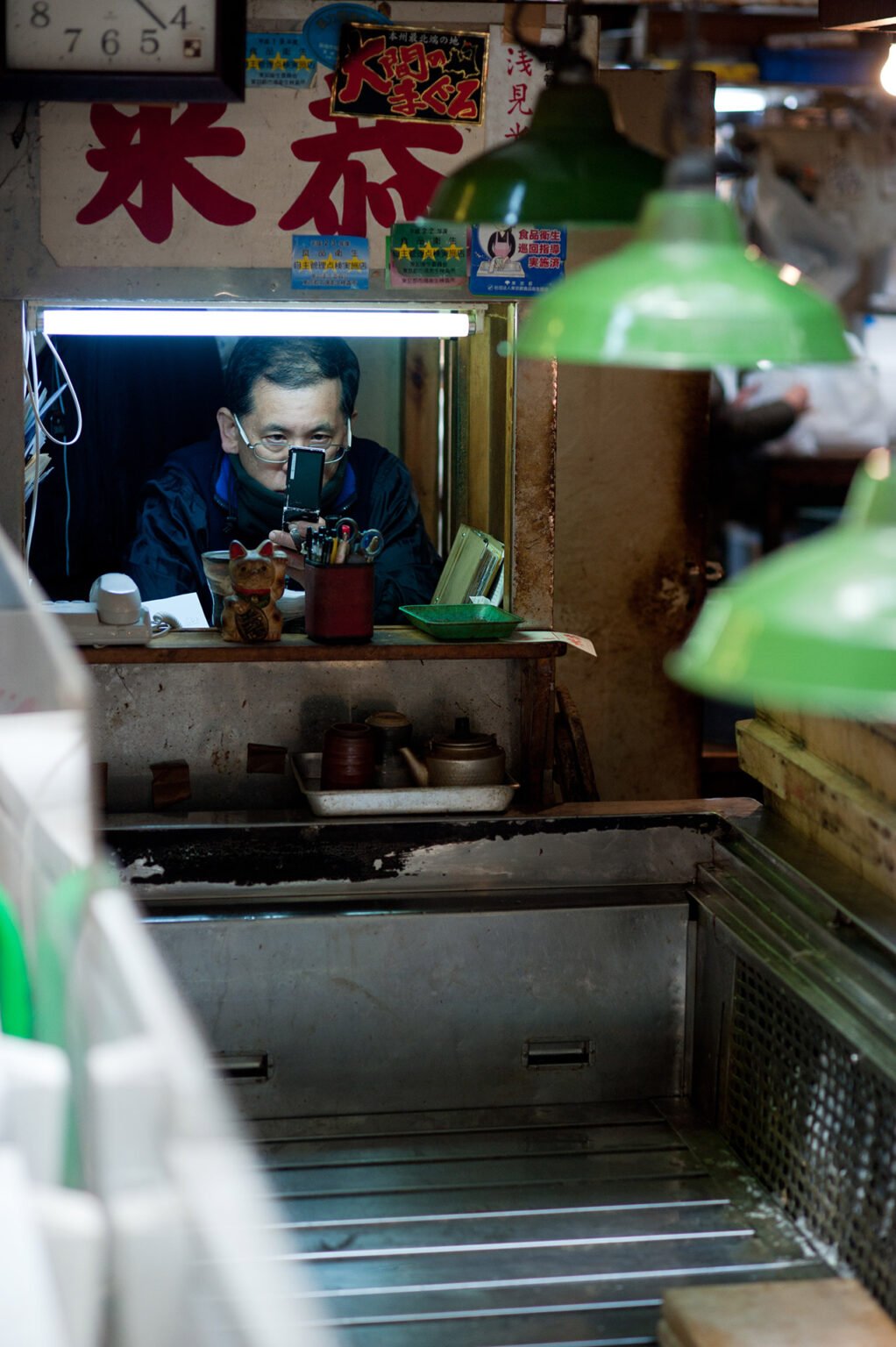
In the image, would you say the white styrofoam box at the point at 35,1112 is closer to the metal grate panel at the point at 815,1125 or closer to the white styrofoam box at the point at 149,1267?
the white styrofoam box at the point at 149,1267

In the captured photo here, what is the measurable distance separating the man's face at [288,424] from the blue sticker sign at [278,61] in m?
1.07

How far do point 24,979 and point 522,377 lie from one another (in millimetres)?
1844

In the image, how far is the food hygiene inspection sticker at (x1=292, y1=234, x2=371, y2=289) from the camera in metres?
3.05

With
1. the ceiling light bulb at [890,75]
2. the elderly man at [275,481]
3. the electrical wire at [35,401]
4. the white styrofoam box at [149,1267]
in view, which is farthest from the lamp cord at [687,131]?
the ceiling light bulb at [890,75]

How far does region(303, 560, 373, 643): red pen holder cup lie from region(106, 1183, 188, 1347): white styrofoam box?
1.77 meters

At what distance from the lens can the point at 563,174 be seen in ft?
6.12

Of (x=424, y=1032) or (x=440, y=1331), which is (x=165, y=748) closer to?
(x=424, y=1032)

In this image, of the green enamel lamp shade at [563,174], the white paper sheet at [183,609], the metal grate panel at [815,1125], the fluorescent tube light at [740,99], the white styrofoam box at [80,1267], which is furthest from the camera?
the fluorescent tube light at [740,99]

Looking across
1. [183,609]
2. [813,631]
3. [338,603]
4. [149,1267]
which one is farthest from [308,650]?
[813,631]

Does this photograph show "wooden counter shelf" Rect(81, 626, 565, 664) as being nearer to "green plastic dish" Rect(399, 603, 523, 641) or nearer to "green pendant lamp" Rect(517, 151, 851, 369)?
"green plastic dish" Rect(399, 603, 523, 641)

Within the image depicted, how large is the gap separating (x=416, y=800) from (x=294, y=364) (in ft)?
4.94

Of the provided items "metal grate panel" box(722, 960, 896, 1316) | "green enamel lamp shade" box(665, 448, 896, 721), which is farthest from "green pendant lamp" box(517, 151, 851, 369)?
"metal grate panel" box(722, 960, 896, 1316)

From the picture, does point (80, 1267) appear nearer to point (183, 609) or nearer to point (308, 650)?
point (308, 650)

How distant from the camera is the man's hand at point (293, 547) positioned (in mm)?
3766
